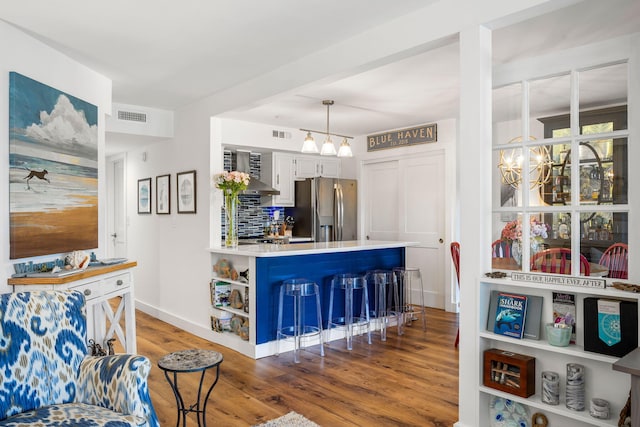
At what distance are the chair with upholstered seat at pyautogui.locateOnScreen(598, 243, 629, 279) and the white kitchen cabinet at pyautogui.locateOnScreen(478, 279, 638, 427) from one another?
0.52ft

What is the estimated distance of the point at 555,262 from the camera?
2477 mm

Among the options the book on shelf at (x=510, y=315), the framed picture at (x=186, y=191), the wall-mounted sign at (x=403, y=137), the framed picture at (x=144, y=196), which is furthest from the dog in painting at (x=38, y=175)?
the wall-mounted sign at (x=403, y=137)

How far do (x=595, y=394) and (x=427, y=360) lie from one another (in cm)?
199

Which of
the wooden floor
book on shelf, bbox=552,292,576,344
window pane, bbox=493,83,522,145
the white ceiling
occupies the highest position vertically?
the white ceiling

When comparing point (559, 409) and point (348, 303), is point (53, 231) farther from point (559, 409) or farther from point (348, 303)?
point (559, 409)

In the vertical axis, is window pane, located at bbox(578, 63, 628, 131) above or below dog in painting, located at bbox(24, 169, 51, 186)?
above

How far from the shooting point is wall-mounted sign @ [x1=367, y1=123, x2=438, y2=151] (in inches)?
248

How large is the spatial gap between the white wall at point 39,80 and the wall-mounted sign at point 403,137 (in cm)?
397

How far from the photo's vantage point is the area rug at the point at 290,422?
2.83m

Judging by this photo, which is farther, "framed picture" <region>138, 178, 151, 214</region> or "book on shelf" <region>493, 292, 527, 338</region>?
"framed picture" <region>138, 178, 151, 214</region>

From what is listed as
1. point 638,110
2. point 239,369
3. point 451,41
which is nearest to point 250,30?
point 451,41

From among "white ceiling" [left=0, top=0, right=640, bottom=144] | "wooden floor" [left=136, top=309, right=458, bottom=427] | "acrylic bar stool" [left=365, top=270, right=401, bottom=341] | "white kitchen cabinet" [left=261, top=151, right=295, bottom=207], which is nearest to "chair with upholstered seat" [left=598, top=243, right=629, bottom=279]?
"wooden floor" [left=136, top=309, right=458, bottom=427]

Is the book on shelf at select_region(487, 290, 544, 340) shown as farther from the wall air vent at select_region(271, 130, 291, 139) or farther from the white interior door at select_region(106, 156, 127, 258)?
the white interior door at select_region(106, 156, 127, 258)

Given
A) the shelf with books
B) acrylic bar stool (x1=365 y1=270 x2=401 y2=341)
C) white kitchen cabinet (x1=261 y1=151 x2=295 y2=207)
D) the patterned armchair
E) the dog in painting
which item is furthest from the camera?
white kitchen cabinet (x1=261 y1=151 x2=295 y2=207)
